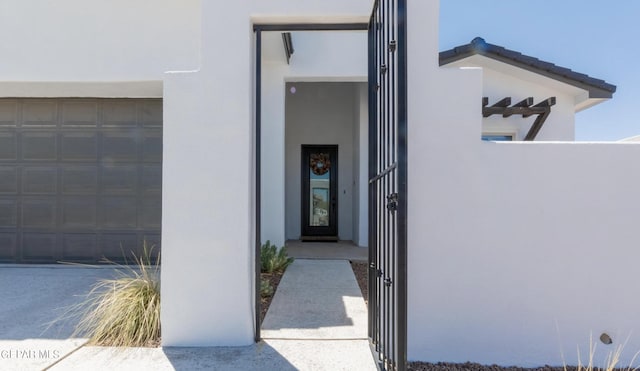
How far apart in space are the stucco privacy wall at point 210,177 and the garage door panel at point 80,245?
3.63 m

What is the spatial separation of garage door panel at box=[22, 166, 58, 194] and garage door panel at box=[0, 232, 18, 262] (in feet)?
2.36

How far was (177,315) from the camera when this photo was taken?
2949mm

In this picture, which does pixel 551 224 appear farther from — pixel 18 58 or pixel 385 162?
pixel 18 58

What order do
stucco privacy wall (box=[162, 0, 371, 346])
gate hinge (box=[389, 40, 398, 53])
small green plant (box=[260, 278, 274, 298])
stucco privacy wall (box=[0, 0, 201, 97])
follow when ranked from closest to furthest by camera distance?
gate hinge (box=[389, 40, 398, 53]), stucco privacy wall (box=[162, 0, 371, 346]), small green plant (box=[260, 278, 274, 298]), stucco privacy wall (box=[0, 0, 201, 97])

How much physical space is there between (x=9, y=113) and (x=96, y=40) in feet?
6.85

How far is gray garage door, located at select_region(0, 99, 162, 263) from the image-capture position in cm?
579

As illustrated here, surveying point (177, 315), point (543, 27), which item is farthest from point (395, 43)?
point (543, 27)

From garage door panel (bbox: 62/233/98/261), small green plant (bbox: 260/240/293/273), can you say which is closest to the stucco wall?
small green plant (bbox: 260/240/293/273)

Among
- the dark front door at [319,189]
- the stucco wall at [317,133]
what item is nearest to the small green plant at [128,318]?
the stucco wall at [317,133]

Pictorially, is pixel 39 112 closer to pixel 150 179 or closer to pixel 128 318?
pixel 150 179

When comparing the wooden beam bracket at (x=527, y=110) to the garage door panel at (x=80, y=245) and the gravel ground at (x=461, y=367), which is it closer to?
the gravel ground at (x=461, y=367)

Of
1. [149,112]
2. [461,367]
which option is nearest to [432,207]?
[461,367]

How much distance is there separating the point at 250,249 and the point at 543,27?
26.2 ft

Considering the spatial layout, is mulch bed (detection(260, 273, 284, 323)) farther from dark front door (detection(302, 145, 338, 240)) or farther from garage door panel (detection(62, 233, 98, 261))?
dark front door (detection(302, 145, 338, 240))
